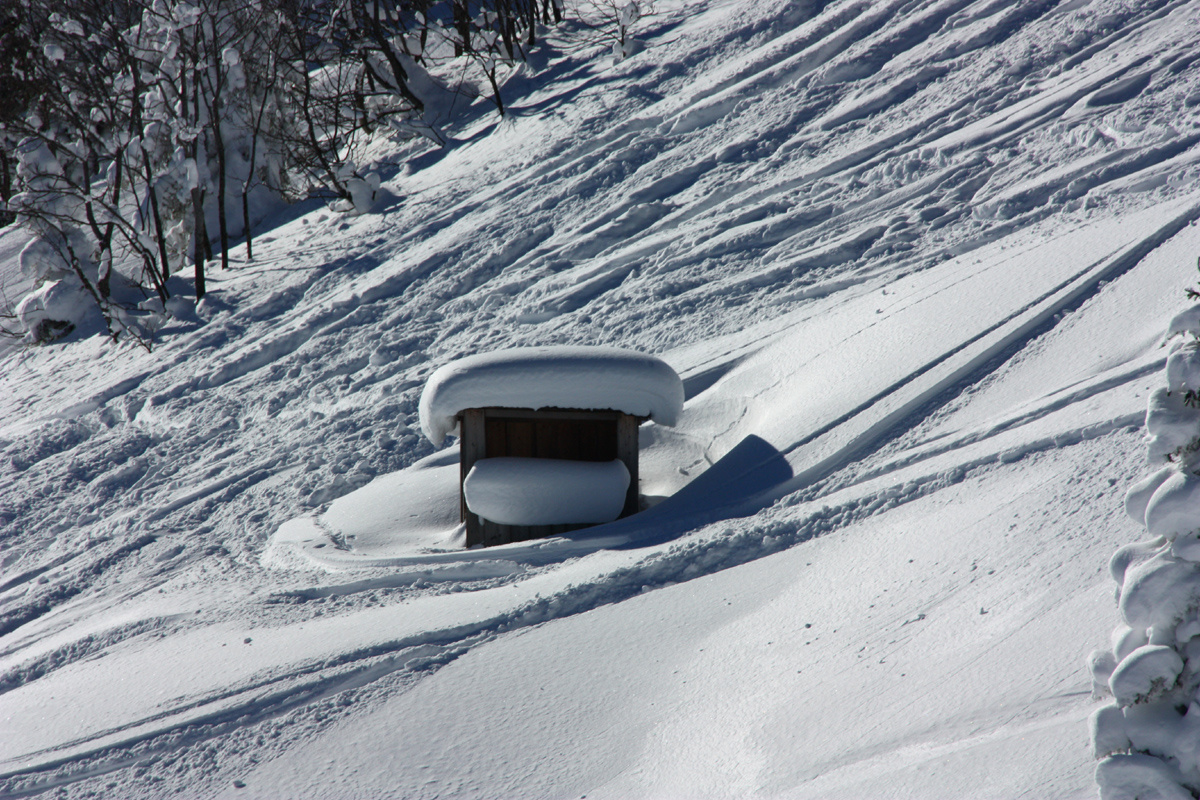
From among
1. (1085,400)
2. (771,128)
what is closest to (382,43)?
(771,128)

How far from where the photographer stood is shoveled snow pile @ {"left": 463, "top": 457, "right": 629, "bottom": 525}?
5.29m

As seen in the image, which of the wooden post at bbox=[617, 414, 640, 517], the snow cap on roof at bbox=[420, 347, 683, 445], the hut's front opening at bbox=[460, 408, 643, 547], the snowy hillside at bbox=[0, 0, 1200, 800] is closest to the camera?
the snowy hillside at bbox=[0, 0, 1200, 800]

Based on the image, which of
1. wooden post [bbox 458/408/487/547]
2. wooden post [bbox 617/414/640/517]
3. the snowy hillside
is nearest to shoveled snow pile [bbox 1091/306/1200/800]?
the snowy hillside

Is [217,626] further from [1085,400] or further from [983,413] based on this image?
[1085,400]

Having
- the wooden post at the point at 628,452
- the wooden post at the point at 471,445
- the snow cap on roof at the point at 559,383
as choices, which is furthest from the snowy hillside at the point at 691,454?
the snow cap on roof at the point at 559,383

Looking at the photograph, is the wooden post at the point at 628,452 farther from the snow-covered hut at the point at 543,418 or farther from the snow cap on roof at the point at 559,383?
the snow cap on roof at the point at 559,383

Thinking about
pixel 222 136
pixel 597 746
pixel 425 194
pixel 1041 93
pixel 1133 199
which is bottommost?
pixel 597 746

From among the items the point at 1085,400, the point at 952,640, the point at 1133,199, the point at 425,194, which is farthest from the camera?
the point at 425,194

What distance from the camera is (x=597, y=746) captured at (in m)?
3.10

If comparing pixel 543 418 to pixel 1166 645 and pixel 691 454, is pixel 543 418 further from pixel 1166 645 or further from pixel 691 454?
pixel 1166 645

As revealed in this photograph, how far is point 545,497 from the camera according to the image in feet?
17.4

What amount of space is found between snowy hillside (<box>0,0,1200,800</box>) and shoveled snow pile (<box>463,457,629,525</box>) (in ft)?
1.01

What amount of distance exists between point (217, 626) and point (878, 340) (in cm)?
415

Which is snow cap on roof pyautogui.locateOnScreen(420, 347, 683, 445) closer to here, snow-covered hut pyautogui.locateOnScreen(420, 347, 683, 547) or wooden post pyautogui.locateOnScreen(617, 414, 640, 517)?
snow-covered hut pyautogui.locateOnScreen(420, 347, 683, 547)
